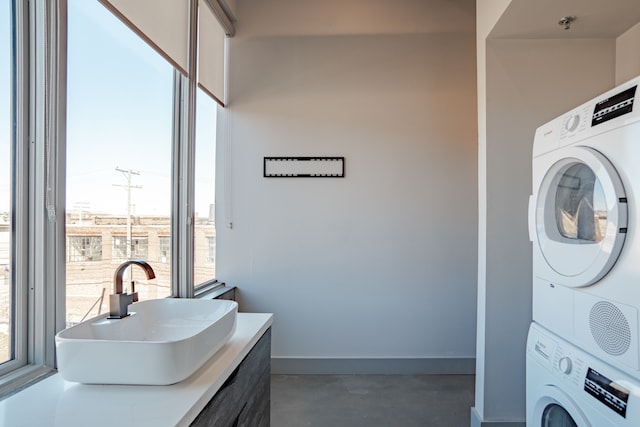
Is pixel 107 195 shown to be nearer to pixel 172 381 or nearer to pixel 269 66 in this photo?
pixel 172 381

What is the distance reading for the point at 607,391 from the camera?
1.23 m

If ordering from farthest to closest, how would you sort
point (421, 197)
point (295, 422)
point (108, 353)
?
point (421, 197) < point (295, 422) < point (108, 353)

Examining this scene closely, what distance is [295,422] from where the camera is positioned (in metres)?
2.38

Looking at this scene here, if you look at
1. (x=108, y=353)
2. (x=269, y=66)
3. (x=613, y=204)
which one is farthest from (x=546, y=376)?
(x=269, y=66)

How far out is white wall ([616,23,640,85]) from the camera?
2.00 meters

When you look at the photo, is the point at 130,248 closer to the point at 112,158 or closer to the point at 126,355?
the point at 112,158

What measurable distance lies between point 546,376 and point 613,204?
81cm

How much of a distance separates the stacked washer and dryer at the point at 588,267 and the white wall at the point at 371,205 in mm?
1323

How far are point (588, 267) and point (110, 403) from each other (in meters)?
1.60

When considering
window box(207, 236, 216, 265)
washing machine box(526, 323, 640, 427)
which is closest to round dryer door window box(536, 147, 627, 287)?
washing machine box(526, 323, 640, 427)

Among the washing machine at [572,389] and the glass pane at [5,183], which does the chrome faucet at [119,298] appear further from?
the washing machine at [572,389]

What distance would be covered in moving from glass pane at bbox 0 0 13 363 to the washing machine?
2.04 m

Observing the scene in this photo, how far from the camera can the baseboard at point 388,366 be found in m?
3.03

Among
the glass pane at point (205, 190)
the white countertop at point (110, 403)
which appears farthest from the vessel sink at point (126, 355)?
the glass pane at point (205, 190)
